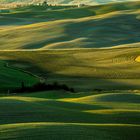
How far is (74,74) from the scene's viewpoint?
166ft

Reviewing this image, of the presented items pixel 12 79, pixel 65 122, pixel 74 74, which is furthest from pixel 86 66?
pixel 65 122

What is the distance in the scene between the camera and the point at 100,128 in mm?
16281

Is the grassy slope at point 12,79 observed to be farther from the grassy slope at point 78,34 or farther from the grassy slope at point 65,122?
the grassy slope at point 78,34

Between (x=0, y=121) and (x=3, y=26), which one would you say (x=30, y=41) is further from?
(x=0, y=121)

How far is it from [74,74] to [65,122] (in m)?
32.1

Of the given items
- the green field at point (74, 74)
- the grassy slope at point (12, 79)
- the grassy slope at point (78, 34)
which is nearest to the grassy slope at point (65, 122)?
the green field at point (74, 74)

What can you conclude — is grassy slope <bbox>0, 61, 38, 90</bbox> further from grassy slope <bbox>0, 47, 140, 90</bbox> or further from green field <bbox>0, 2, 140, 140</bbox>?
grassy slope <bbox>0, 47, 140, 90</bbox>

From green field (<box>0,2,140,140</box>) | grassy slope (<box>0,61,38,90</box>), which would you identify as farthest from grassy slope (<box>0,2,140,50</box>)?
grassy slope (<box>0,61,38,90</box>)

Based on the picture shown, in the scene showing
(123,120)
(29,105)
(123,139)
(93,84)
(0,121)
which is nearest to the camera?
(123,139)

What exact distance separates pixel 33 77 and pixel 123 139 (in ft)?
112

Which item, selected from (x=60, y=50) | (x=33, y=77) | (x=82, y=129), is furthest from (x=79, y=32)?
(x=82, y=129)

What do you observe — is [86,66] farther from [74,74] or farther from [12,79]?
[12,79]

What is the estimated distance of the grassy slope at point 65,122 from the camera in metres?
14.7

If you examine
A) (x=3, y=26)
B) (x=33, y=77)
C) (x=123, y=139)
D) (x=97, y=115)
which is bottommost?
(x=3, y=26)
